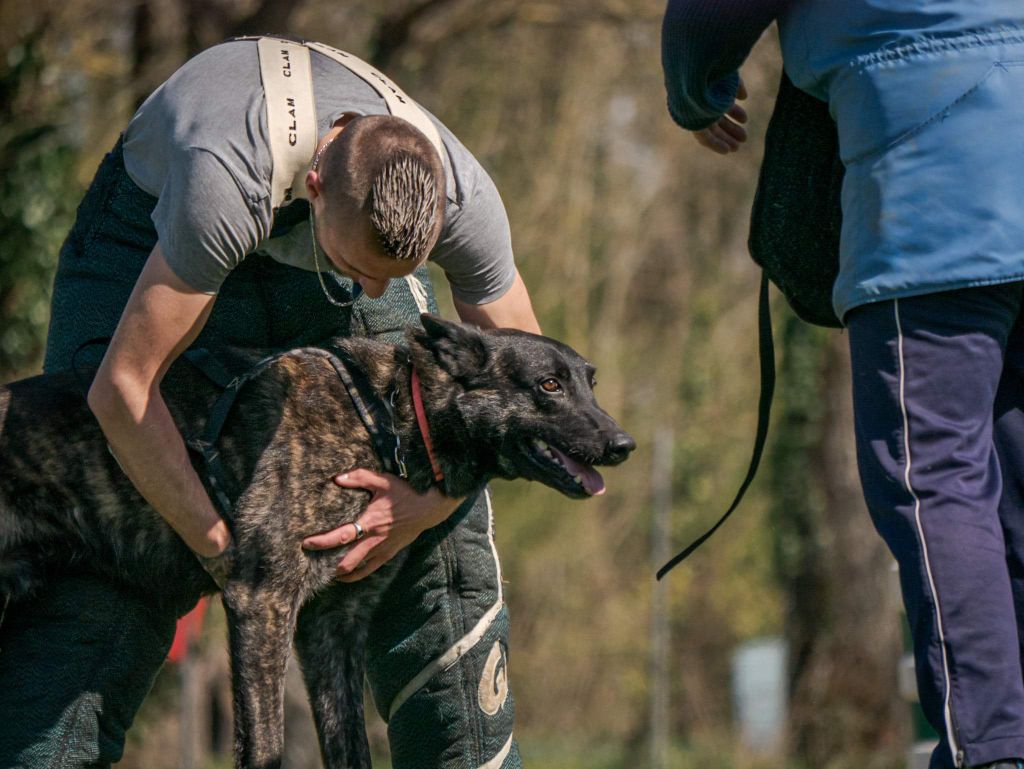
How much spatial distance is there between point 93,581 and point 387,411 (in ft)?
2.70

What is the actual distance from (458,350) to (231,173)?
0.98 meters

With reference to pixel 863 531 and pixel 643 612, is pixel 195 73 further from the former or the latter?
pixel 643 612

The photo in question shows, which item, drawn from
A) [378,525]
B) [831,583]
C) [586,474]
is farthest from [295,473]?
[831,583]

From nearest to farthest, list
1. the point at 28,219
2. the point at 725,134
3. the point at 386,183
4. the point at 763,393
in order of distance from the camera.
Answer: the point at 386,183 < the point at 763,393 < the point at 725,134 < the point at 28,219

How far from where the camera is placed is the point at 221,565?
3311 mm

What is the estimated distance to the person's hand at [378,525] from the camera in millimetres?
3369

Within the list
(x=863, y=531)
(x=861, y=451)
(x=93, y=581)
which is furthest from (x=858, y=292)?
(x=863, y=531)

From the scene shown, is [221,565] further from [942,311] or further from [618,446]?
[942,311]

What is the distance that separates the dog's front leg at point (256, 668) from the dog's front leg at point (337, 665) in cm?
21

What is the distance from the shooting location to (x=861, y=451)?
2.57 meters

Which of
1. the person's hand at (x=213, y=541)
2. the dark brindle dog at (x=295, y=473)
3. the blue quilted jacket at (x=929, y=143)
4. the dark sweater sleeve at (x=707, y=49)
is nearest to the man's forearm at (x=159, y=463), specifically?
the person's hand at (x=213, y=541)

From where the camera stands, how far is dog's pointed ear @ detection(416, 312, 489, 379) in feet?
11.9

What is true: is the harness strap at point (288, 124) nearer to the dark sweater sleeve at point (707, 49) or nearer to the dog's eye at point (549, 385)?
the dark sweater sleeve at point (707, 49)

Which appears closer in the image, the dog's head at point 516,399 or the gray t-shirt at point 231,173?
the gray t-shirt at point 231,173
